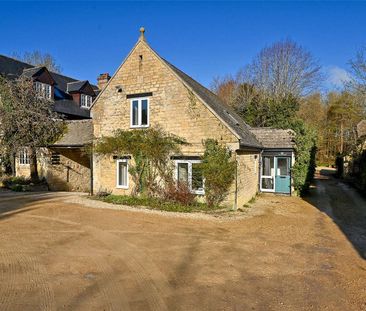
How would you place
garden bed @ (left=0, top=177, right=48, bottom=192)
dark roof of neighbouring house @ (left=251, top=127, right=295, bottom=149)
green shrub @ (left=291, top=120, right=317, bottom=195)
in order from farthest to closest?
garden bed @ (left=0, top=177, right=48, bottom=192), dark roof of neighbouring house @ (left=251, top=127, right=295, bottom=149), green shrub @ (left=291, top=120, right=317, bottom=195)

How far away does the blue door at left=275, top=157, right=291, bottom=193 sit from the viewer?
736 inches

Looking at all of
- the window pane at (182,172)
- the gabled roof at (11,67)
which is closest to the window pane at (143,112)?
the window pane at (182,172)

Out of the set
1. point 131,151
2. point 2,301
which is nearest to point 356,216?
point 131,151

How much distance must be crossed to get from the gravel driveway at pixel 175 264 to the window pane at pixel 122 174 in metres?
4.52

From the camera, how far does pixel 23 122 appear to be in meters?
18.9

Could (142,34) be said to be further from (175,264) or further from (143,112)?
(175,264)

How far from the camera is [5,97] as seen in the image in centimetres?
1917

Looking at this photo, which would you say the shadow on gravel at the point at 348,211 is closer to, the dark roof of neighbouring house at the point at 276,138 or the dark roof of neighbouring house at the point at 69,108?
the dark roof of neighbouring house at the point at 276,138

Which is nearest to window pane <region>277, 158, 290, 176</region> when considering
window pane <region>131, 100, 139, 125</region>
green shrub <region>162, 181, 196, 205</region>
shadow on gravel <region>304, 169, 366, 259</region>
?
shadow on gravel <region>304, 169, 366, 259</region>

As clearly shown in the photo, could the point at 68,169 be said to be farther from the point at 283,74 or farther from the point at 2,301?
the point at 283,74

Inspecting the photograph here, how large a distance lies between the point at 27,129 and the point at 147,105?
9.41 metres

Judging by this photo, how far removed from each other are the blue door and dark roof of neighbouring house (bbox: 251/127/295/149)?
0.89 metres

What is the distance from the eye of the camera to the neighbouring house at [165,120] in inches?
547

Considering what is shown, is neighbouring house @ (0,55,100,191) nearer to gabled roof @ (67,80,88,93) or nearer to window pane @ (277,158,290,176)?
gabled roof @ (67,80,88,93)
